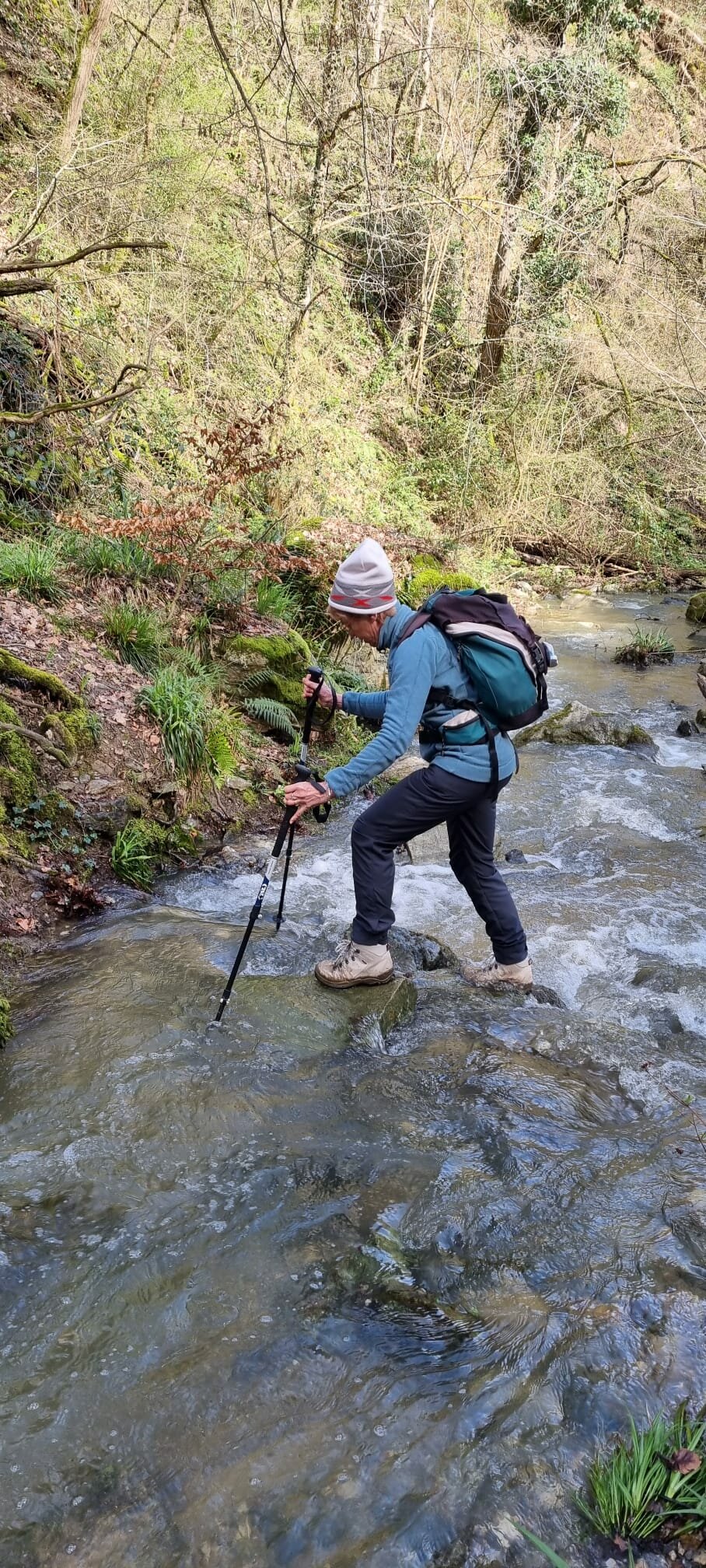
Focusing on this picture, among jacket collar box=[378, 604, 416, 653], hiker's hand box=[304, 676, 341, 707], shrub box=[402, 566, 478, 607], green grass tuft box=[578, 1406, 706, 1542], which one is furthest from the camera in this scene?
shrub box=[402, 566, 478, 607]

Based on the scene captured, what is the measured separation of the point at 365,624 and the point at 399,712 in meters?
0.47

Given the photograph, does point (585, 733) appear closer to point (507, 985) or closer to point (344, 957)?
point (507, 985)

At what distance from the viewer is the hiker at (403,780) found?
3738 mm

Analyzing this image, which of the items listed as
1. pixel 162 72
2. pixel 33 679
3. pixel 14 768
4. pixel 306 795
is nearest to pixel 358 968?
pixel 306 795

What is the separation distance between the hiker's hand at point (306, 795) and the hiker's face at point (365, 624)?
0.67 m

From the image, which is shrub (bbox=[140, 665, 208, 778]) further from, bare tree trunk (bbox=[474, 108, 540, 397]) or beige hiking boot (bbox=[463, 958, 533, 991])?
bare tree trunk (bbox=[474, 108, 540, 397])

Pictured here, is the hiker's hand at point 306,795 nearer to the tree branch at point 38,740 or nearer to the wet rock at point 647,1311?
the wet rock at point 647,1311

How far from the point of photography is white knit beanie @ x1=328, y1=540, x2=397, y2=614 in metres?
3.78

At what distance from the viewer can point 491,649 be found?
387 centimetres

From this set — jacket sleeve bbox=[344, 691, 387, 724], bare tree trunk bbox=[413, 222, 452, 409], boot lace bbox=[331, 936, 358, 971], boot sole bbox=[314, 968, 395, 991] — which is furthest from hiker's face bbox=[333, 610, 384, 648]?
bare tree trunk bbox=[413, 222, 452, 409]

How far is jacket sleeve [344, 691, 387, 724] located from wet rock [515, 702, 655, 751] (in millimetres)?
5684

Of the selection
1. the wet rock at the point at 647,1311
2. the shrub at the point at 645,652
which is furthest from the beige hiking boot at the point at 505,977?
the shrub at the point at 645,652

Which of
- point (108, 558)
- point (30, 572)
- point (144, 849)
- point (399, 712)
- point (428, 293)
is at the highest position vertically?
point (428, 293)

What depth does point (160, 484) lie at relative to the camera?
10.4 m
